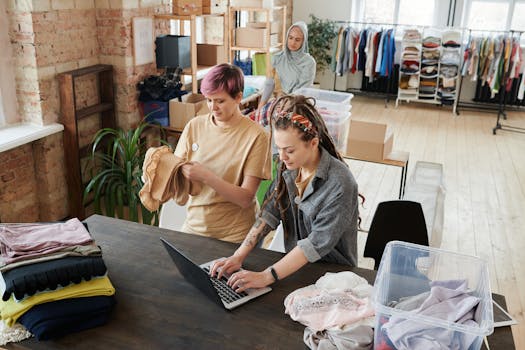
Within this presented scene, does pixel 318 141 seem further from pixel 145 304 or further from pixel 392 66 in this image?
pixel 392 66

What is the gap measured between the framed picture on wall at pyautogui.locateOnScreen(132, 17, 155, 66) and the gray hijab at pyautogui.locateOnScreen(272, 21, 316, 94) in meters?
1.43

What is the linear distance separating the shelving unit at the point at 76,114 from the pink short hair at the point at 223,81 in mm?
1612

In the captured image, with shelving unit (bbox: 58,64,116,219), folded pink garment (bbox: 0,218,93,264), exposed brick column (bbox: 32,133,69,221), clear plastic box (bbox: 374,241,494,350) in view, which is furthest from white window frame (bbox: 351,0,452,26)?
folded pink garment (bbox: 0,218,93,264)

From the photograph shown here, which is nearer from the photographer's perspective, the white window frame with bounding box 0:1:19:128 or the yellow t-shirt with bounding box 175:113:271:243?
the yellow t-shirt with bounding box 175:113:271:243

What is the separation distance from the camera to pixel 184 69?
460cm

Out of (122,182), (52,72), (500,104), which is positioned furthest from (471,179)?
(52,72)

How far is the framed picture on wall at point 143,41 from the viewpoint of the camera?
13.2ft

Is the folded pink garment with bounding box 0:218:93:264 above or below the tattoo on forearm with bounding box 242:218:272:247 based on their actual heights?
above

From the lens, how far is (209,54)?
508cm

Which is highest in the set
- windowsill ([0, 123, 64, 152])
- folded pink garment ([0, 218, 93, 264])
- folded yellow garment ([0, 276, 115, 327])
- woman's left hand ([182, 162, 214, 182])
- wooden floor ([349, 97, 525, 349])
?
woman's left hand ([182, 162, 214, 182])

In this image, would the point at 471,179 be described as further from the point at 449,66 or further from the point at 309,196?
the point at 309,196

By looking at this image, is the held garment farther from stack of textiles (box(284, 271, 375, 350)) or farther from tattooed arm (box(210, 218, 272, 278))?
stack of textiles (box(284, 271, 375, 350))

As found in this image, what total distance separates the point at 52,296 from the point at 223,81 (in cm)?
108

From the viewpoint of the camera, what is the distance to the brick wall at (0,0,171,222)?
3.29 meters
